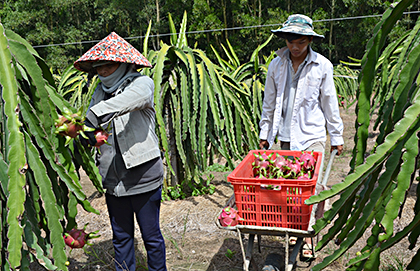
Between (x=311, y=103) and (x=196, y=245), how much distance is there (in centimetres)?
160

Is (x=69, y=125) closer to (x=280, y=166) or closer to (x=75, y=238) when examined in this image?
(x=75, y=238)

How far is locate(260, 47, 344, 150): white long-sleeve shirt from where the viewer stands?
2.88 meters

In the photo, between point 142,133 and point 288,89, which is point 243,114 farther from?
point 142,133

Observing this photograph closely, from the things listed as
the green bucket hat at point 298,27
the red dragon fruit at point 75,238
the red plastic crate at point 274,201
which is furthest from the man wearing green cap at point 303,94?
the red dragon fruit at point 75,238

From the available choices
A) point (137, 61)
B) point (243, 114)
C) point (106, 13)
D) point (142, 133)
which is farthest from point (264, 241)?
point (106, 13)

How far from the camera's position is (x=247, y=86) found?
5238 mm

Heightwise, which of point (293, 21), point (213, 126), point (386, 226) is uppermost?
point (293, 21)

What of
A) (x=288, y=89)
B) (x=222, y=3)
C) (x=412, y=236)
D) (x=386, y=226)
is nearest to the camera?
(x=386, y=226)

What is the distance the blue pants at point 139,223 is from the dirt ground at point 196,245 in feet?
1.33

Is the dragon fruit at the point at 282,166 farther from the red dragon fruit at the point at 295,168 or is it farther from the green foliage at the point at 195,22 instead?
the green foliage at the point at 195,22

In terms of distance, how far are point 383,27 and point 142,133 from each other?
1478 millimetres

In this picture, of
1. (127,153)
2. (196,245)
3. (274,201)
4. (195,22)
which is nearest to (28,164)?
(127,153)

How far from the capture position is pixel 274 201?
2105 millimetres

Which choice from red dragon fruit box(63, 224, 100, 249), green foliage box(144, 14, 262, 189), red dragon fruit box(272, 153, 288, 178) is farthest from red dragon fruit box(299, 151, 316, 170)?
green foliage box(144, 14, 262, 189)
